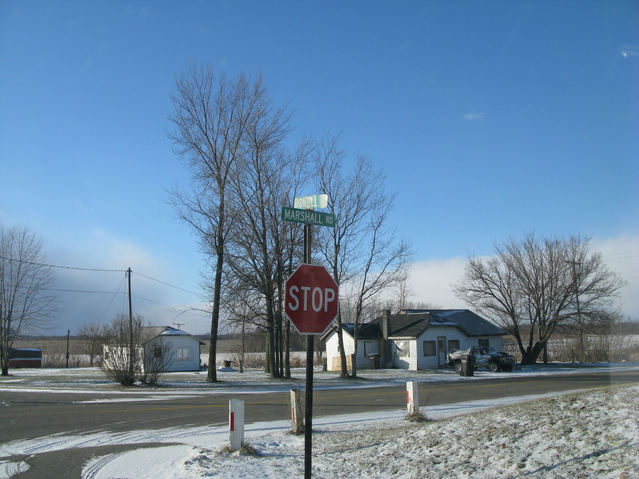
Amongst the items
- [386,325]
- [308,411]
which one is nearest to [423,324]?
[386,325]

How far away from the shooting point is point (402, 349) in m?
41.8

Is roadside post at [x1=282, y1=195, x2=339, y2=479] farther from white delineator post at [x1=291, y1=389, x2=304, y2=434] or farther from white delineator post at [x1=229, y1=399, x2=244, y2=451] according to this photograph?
white delineator post at [x1=291, y1=389, x2=304, y2=434]

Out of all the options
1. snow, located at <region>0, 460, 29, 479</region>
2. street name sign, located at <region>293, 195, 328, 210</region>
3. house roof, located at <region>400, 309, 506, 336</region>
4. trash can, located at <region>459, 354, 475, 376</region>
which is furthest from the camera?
house roof, located at <region>400, 309, 506, 336</region>

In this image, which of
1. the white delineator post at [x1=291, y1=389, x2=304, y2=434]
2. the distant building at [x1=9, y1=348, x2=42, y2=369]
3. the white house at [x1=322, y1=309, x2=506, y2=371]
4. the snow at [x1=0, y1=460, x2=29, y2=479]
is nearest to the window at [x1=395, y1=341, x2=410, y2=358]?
the white house at [x1=322, y1=309, x2=506, y2=371]

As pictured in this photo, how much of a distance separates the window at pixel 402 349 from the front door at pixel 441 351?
2.59 m

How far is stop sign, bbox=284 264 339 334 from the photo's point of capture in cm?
555

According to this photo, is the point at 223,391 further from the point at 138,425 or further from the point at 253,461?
the point at 253,461

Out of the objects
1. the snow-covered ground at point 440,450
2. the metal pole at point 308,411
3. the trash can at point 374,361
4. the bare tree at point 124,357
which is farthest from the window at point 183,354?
the metal pole at point 308,411

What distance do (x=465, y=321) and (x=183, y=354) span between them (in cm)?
2718

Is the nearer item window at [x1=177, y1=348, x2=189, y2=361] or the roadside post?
the roadside post

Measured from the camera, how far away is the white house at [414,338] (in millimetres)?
41000

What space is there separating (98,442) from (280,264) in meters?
18.3

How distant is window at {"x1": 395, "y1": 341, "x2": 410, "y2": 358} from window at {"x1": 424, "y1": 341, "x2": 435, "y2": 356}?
1393mm

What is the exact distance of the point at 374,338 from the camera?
44.1 m
